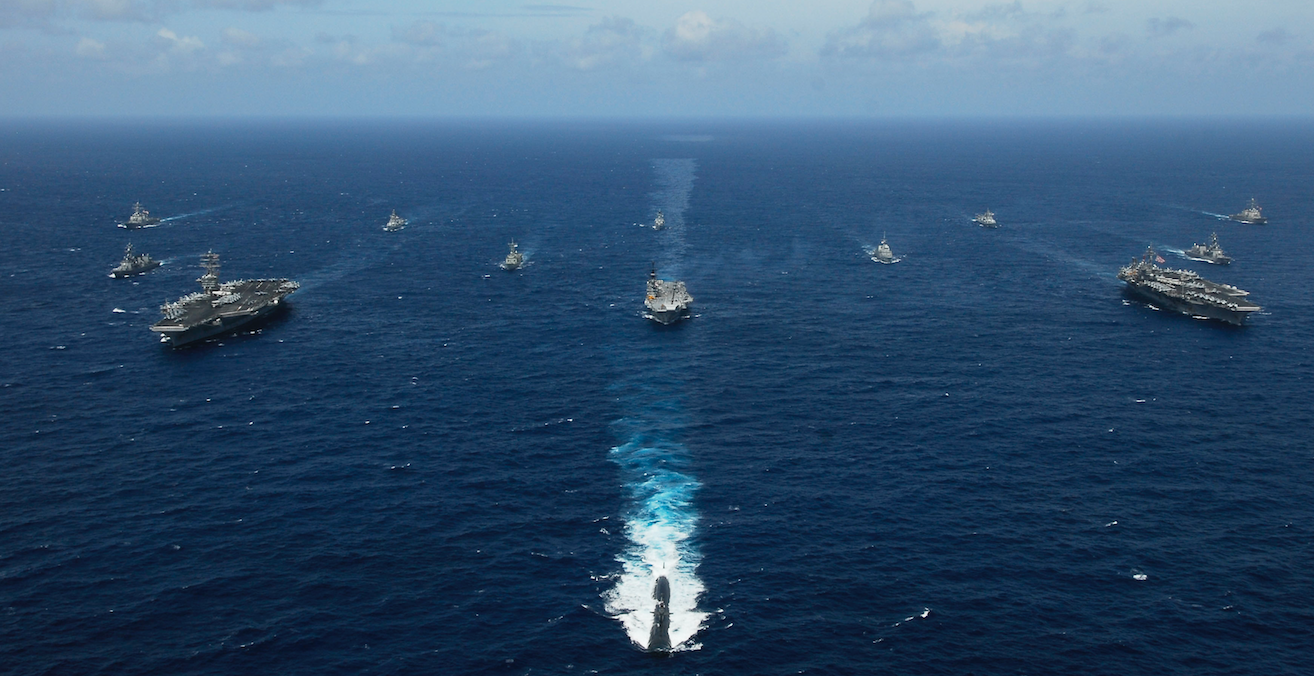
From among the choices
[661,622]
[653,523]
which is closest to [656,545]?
[653,523]

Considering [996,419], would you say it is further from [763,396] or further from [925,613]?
[925,613]

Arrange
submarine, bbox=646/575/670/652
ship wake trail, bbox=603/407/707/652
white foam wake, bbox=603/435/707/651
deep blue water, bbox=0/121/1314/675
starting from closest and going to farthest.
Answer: submarine, bbox=646/575/670/652, deep blue water, bbox=0/121/1314/675, ship wake trail, bbox=603/407/707/652, white foam wake, bbox=603/435/707/651

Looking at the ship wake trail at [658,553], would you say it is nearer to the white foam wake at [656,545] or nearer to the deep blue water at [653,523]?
the white foam wake at [656,545]

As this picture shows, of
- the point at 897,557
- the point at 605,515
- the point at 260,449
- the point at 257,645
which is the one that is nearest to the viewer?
the point at 257,645

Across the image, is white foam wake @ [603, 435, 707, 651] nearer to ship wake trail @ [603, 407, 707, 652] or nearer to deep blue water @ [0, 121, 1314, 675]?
ship wake trail @ [603, 407, 707, 652]

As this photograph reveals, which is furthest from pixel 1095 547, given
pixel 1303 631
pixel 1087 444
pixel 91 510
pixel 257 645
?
pixel 91 510

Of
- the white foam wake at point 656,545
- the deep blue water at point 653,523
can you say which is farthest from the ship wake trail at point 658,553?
the deep blue water at point 653,523

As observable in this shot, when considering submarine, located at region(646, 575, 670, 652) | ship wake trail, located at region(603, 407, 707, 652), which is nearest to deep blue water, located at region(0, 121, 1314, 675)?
ship wake trail, located at region(603, 407, 707, 652)
